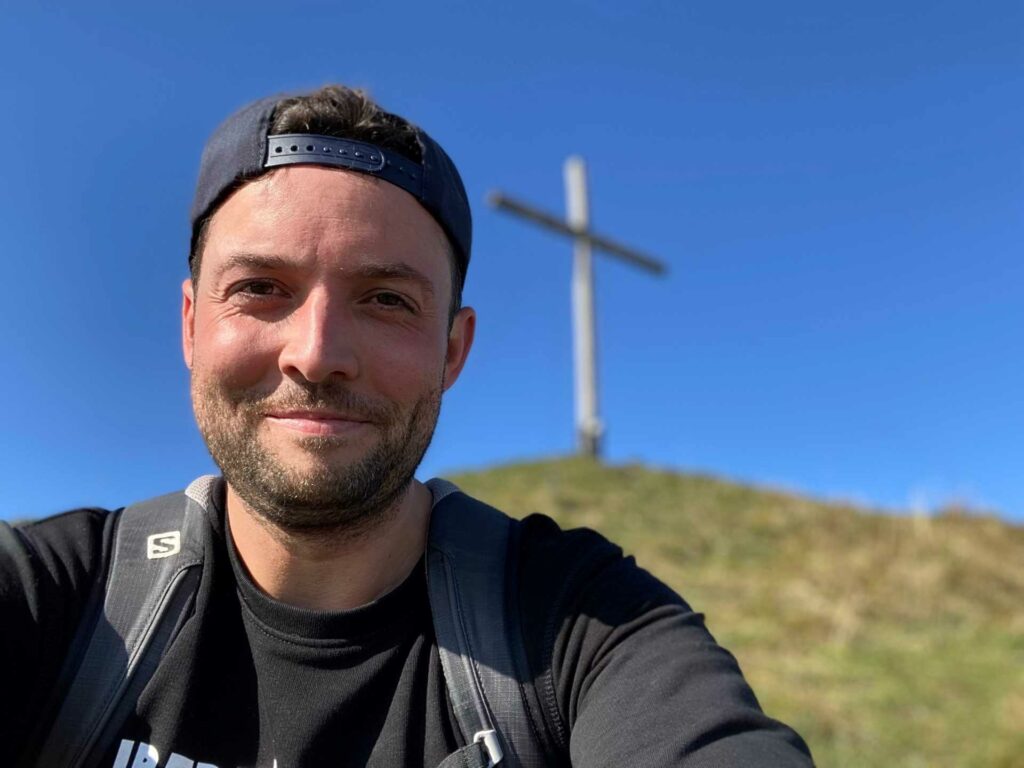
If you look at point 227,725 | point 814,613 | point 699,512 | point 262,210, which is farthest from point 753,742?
point 699,512

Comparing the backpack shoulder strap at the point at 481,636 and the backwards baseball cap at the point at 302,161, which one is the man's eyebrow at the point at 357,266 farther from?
the backpack shoulder strap at the point at 481,636

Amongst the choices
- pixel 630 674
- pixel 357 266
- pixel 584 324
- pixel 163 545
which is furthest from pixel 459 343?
pixel 584 324

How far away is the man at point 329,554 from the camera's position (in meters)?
2.26

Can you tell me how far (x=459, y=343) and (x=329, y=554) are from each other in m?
0.82

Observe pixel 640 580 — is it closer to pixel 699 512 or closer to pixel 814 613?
pixel 814 613

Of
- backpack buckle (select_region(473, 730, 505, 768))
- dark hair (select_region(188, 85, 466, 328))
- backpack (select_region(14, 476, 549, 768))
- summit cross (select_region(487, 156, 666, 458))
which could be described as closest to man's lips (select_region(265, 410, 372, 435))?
backpack (select_region(14, 476, 549, 768))

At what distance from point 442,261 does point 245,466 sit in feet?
2.77

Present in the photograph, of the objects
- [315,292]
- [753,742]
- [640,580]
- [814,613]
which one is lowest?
[814,613]

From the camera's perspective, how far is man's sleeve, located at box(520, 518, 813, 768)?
1.99 m

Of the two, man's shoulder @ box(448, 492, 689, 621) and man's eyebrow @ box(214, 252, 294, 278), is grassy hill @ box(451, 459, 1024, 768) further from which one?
man's eyebrow @ box(214, 252, 294, 278)

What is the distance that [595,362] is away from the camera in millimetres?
18031

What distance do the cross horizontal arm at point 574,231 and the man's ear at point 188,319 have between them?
Answer: 13796 millimetres

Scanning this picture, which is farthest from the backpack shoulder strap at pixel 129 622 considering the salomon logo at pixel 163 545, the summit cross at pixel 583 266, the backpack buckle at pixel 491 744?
the summit cross at pixel 583 266

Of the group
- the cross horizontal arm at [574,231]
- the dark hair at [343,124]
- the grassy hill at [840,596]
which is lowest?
the grassy hill at [840,596]
